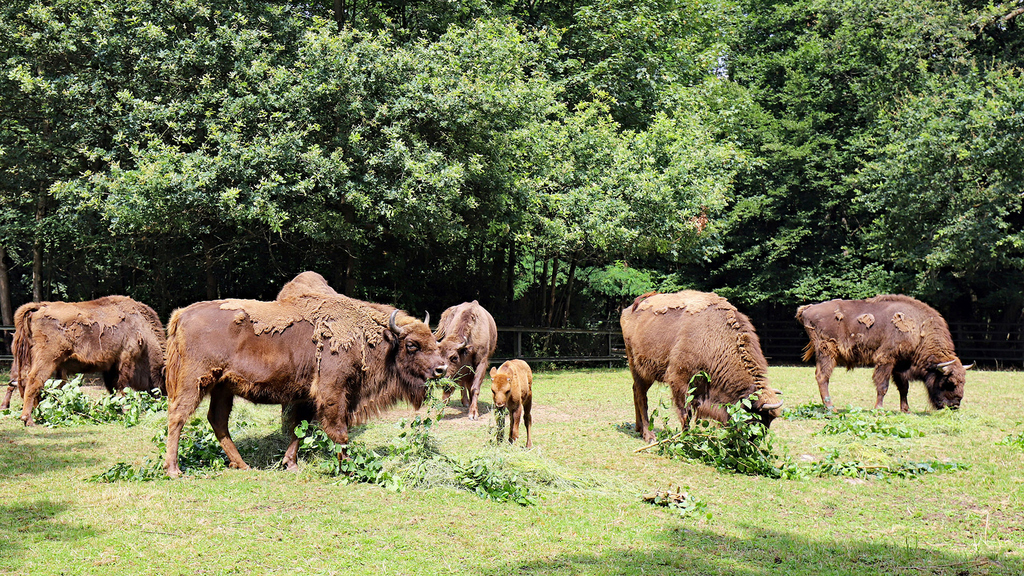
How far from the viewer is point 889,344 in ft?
45.9

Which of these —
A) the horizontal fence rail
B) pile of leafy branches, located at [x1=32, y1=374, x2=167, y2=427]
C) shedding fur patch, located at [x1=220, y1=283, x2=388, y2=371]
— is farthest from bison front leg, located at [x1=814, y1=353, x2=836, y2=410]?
pile of leafy branches, located at [x1=32, y1=374, x2=167, y2=427]

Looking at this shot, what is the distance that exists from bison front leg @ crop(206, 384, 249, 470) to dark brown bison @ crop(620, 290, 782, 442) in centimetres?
509

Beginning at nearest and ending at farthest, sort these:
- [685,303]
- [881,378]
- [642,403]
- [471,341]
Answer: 1. [685,303]
2. [642,403]
3. [471,341]
4. [881,378]

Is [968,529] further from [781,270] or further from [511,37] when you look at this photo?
[781,270]

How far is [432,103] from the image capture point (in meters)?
17.7

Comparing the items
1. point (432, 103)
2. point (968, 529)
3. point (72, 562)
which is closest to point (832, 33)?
point (432, 103)

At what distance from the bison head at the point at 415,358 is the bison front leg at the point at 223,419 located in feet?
6.07

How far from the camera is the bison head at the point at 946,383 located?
44.4 ft

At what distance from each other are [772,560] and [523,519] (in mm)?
2037

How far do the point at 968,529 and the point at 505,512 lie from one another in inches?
153

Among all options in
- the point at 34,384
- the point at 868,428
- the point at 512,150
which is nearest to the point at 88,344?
the point at 34,384

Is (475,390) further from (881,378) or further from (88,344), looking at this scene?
(881,378)

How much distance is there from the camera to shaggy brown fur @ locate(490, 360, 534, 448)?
30.7 ft

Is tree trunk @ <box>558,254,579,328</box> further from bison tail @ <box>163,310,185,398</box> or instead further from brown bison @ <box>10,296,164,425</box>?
bison tail @ <box>163,310,185,398</box>
